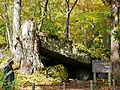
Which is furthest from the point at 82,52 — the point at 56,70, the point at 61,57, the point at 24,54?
the point at 24,54

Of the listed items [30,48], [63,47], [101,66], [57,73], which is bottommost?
[57,73]

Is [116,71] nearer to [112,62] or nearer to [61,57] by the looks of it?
[112,62]

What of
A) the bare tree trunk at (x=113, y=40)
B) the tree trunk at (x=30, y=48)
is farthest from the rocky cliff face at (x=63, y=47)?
the bare tree trunk at (x=113, y=40)

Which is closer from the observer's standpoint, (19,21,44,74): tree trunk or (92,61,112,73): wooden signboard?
(92,61,112,73): wooden signboard

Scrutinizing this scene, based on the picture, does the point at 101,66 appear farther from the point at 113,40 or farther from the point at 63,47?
the point at 63,47

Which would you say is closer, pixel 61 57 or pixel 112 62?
pixel 112 62

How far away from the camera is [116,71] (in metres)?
15.2

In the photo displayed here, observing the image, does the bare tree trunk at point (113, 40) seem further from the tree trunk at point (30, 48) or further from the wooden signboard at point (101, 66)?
the tree trunk at point (30, 48)

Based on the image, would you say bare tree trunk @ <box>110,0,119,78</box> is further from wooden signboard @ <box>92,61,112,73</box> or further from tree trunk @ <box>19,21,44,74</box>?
tree trunk @ <box>19,21,44,74</box>

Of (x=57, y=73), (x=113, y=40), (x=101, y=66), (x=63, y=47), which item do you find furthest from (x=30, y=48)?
(x=113, y=40)

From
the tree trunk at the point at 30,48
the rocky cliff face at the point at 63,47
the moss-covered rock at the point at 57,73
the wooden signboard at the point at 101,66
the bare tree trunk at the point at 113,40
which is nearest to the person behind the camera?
the wooden signboard at the point at 101,66

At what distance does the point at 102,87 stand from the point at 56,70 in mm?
3063

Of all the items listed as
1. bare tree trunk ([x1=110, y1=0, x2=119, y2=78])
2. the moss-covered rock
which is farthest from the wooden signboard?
the moss-covered rock

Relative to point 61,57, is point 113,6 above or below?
above
